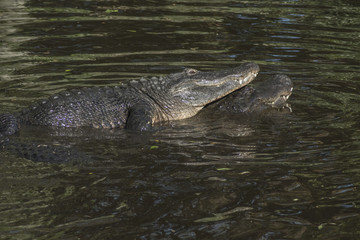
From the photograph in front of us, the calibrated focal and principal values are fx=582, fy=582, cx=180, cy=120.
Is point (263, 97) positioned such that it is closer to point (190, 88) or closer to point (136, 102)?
point (190, 88)

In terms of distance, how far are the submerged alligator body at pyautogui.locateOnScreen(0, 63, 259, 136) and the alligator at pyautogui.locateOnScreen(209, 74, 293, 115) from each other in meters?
0.17

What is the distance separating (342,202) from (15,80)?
646 centimetres

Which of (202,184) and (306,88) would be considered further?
(306,88)

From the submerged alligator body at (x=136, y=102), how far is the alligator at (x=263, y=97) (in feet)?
0.56

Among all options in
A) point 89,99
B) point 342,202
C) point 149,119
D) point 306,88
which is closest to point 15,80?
point 89,99

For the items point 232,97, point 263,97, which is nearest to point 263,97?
point 263,97

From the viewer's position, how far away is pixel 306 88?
9.46 m

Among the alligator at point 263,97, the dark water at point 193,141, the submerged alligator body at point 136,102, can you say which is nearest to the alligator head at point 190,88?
the submerged alligator body at point 136,102

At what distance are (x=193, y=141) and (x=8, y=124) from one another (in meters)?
2.48

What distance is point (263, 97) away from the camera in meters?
8.48

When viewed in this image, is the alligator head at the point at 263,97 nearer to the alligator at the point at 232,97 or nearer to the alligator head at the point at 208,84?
the alligator at the point at 232,97

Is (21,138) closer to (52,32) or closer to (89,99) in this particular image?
(89,99)

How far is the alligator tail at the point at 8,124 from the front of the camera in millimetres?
7598

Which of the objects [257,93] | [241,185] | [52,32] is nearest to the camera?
[241,185]
